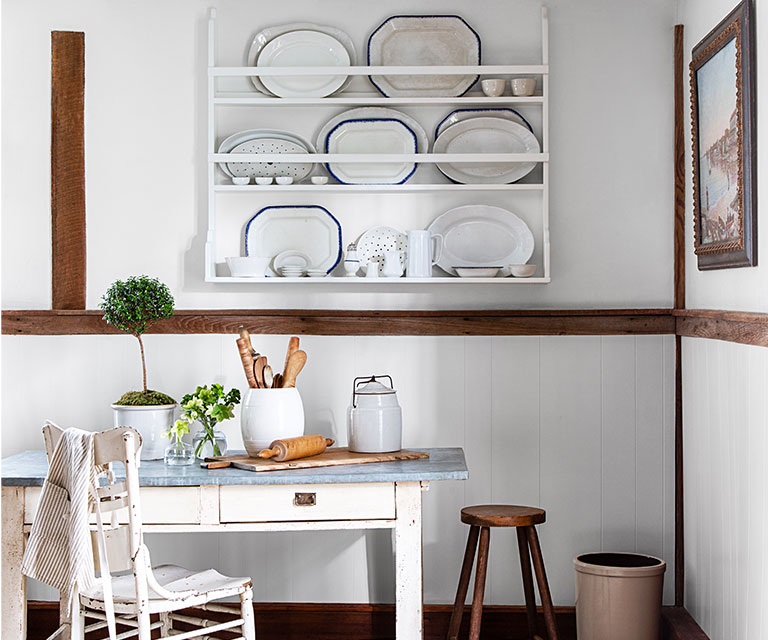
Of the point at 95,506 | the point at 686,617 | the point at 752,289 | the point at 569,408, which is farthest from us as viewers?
the point at 569,408

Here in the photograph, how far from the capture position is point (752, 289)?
236cm

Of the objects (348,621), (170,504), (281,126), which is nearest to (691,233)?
(281,126)

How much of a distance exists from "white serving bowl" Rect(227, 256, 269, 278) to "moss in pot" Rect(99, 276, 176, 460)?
294mm

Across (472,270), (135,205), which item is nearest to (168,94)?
(135,205)

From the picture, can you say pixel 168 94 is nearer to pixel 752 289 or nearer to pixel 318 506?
pixel 318 506

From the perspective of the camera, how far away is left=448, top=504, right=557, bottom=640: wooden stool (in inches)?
107

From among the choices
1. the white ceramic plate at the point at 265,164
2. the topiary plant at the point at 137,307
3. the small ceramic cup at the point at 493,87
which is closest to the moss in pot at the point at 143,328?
the topiary plant at the point at 137,307

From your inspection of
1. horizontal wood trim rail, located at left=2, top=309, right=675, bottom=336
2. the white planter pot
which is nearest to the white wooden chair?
the white planter pot

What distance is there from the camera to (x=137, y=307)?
2811mm

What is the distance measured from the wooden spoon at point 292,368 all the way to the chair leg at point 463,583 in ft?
2.53

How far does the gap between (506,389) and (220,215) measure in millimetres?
1241

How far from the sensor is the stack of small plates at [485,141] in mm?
3139

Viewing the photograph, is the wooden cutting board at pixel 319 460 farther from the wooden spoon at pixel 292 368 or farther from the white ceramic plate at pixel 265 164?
the white ceramic plate at pixel 265 164

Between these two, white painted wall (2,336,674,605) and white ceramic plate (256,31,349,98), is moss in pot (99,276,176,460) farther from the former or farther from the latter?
white ceramic plate (256,31,349,98)
